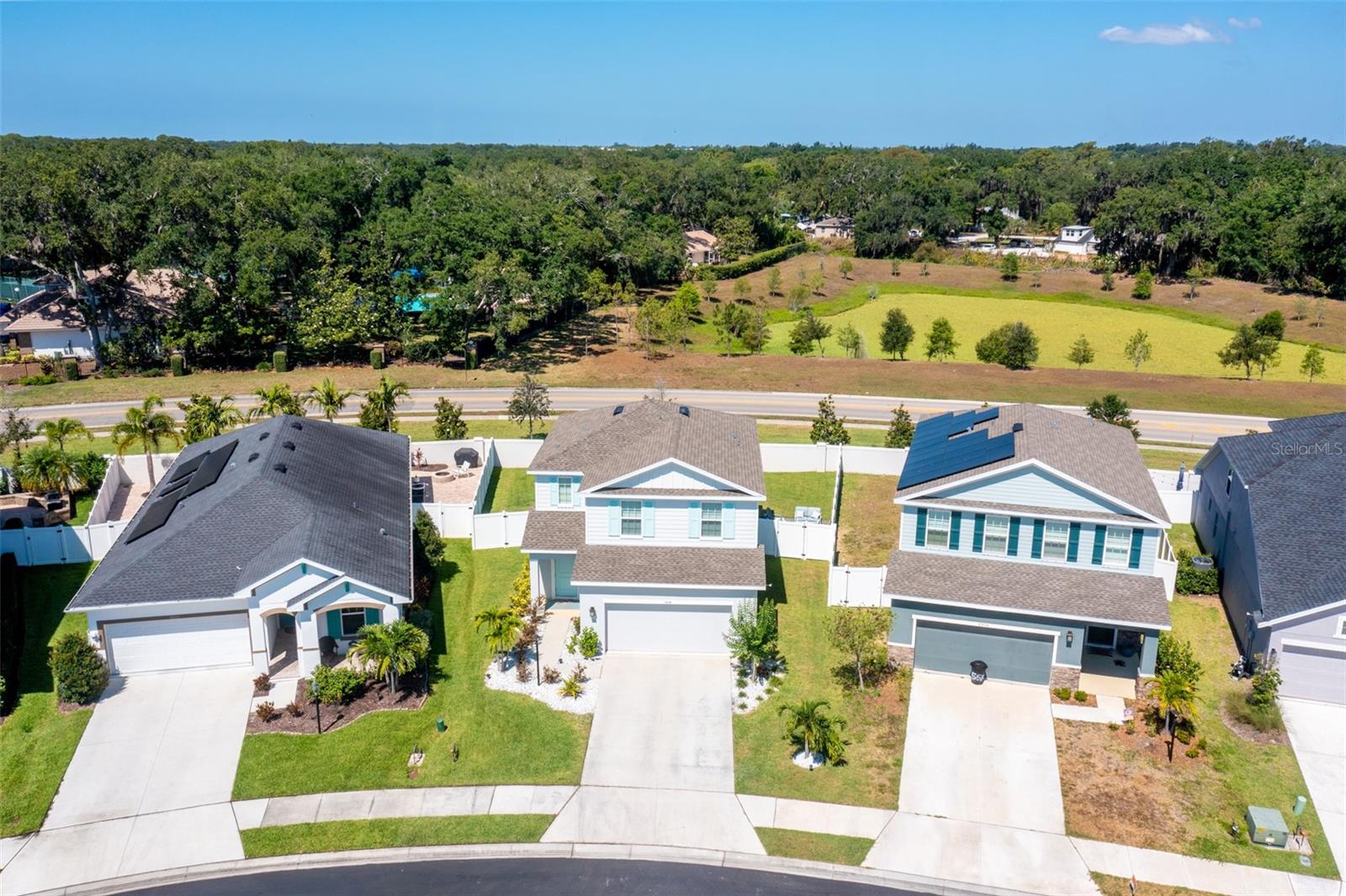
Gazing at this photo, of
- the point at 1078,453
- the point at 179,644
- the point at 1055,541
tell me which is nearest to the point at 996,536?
the point at 1055,541

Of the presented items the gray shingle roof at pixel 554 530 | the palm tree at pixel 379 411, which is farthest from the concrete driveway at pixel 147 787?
the palm tree at pixel 379 411

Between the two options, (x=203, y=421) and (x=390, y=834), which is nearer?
(x=390, y=834)

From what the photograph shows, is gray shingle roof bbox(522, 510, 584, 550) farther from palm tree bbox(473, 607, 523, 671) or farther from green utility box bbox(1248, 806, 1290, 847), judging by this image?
green utility box bbox(1248, 806, 1290, 847)

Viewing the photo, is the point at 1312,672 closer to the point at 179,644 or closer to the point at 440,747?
the point at 440,747

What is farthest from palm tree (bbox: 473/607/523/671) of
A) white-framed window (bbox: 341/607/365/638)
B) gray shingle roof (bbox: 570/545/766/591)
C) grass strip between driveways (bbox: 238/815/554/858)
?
grass strip between driveways (bbox: 238/815/554/858)

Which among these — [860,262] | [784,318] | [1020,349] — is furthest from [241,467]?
[860,262]

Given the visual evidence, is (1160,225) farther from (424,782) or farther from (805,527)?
(424,782)

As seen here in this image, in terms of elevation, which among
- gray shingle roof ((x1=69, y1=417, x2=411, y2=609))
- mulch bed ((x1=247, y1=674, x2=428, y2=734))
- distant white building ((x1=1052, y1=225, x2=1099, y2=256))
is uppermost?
distant white building ((x1=1052, y1=225, x2=1099, y2=256))
